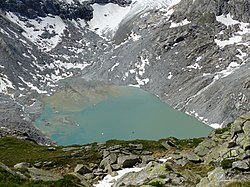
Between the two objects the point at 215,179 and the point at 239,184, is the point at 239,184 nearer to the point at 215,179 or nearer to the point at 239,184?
the point at 239,184

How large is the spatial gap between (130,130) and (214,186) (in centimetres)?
12189

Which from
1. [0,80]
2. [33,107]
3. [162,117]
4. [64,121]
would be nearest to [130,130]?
[162,117]

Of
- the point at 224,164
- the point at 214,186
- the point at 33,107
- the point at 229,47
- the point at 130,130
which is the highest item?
the point at 229,47

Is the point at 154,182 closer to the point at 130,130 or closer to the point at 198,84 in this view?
the point at 130,130

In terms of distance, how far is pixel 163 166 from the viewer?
96.0 feet

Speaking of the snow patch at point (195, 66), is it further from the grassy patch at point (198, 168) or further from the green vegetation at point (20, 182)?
the green vegetation at point (20, 182)

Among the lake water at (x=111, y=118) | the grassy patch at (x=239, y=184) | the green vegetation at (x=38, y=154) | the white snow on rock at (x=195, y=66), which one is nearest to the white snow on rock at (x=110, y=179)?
the green vegetation at (x=38, y=154)

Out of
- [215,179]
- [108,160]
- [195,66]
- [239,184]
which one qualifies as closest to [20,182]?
[215,179]

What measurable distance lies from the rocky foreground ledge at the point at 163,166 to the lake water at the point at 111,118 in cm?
8886

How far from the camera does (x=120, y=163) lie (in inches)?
1452

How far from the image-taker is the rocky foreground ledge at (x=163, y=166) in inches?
898

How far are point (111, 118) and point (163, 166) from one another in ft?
428

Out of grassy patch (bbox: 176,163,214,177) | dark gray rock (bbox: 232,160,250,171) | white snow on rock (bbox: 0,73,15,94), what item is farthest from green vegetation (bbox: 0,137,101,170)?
white snow on rock (bbox: 0,73,15,94)

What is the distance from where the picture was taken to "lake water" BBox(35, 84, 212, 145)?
13800 centimetres
